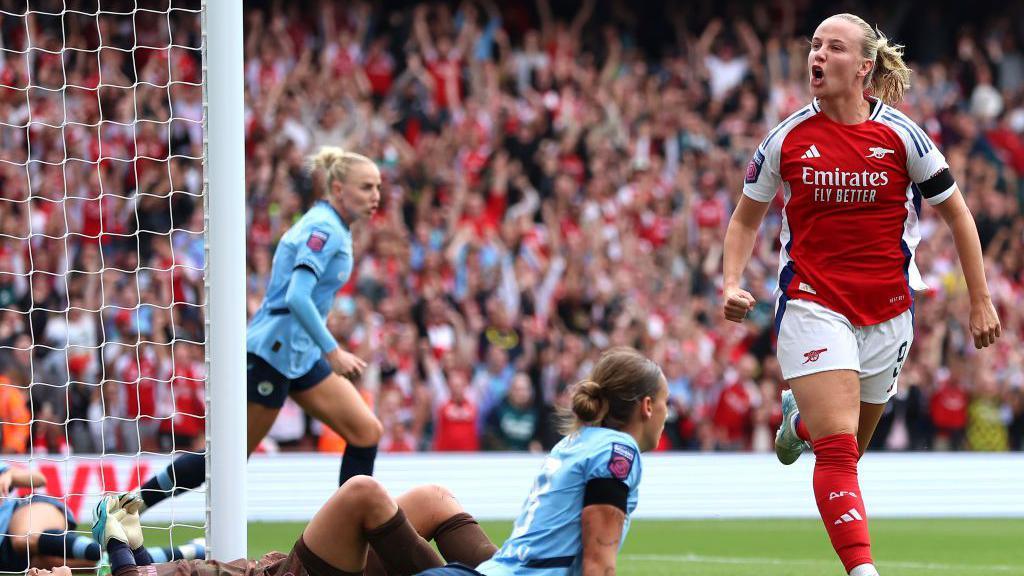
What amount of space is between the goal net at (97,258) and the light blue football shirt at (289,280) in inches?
154

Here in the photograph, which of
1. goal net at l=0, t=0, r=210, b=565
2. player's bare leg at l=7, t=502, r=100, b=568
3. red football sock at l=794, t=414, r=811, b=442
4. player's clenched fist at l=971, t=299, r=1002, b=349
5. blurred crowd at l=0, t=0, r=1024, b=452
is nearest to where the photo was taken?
player's clenched fist at l=971, t=299, r=1002, b=349

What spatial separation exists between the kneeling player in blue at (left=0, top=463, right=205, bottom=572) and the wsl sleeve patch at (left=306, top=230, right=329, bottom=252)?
1.66 m

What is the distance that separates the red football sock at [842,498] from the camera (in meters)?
5.30

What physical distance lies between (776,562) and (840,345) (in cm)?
313

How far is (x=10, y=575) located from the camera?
22.7 ft

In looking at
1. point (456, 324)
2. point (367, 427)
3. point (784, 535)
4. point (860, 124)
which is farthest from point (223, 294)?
point (456, 324)

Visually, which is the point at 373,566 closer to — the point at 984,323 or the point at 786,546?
the point at 984,323

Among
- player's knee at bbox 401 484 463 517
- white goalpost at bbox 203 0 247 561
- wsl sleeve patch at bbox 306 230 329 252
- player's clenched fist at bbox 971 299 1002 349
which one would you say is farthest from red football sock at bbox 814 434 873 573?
wsl sleeve patch at bbox 306 230 329 252

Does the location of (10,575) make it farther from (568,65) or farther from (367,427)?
(568,65)

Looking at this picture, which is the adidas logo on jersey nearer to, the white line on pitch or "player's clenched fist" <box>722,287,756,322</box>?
"player's clenched fist" <box>722,287,756,322</box>

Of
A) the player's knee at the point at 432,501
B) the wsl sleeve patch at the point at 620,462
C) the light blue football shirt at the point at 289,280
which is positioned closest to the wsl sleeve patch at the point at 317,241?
the light blue football shirt at the point at 289,280

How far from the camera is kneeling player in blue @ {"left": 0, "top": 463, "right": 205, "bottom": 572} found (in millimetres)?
6691

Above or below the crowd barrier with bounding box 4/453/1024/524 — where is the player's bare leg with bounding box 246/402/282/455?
above

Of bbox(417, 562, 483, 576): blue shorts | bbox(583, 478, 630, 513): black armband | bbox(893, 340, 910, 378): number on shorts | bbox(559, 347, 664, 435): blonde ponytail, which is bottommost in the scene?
bbox(417, 562, 483, 576): blue shorts
